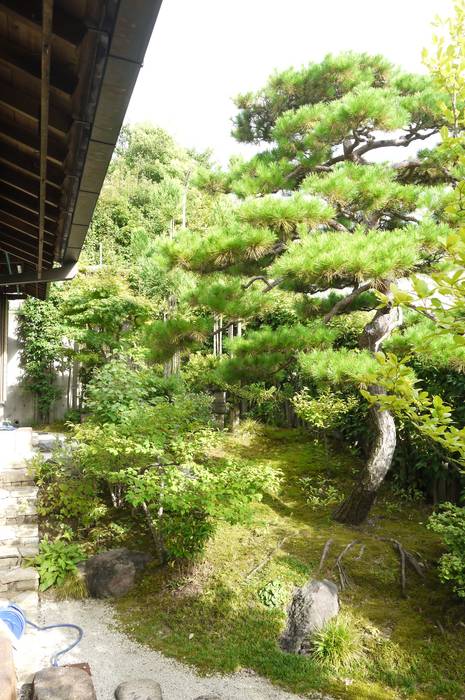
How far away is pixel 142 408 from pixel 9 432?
2.26 m

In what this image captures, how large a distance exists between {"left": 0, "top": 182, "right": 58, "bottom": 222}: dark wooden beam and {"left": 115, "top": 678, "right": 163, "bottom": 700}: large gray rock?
9.17 ft

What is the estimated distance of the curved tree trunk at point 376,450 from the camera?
4941 millimetres

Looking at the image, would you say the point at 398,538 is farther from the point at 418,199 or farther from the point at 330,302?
the point at 418,199

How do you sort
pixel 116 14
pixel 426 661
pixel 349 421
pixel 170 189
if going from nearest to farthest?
pixel 116 14
pixel 426 661
pixel 349 421
pixel 170 189

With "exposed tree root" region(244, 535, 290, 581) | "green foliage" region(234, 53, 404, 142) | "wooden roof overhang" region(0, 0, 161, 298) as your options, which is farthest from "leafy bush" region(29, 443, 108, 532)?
"green foliage" region(234, 53, 404, 142)

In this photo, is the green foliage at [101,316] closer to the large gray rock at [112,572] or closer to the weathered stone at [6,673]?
the large gray rock at [112,572]

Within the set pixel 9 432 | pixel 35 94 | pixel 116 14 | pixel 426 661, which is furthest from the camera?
pixel 9 432

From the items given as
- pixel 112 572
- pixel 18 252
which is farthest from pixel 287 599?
pixel 18 252

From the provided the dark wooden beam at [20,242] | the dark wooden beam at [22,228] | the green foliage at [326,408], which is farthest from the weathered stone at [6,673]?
the green foliage at [326,408]

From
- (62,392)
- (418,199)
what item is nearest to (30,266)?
(418,199)

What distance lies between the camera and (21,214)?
3049 mm

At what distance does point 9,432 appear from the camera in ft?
20.2

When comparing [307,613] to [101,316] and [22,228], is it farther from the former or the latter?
[101,316]

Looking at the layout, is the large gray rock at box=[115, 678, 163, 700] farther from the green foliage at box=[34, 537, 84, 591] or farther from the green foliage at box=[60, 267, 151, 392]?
the green foliage at box=[60, 267, 151, 392]
